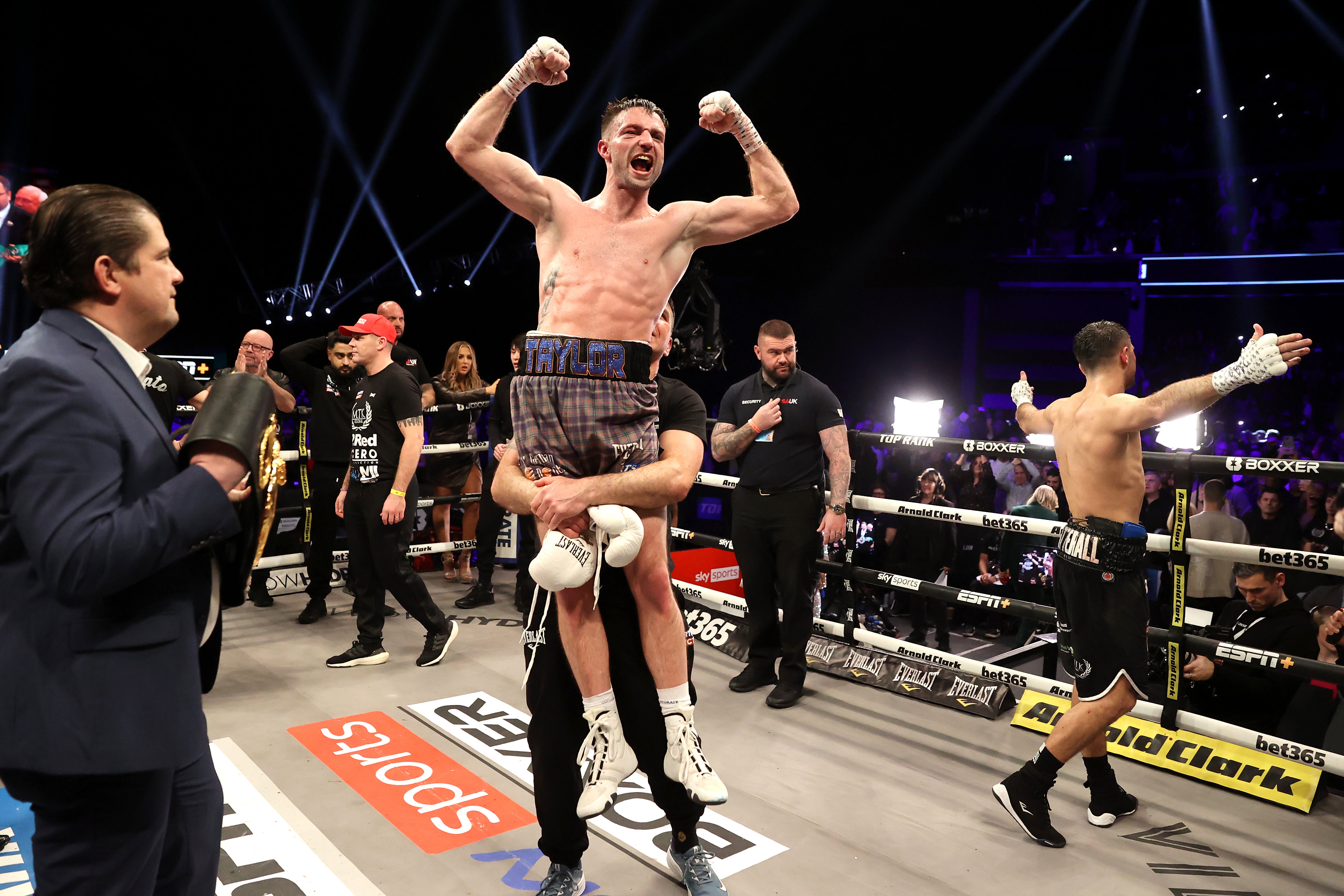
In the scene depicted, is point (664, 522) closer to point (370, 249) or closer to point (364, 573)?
point (364, 573)

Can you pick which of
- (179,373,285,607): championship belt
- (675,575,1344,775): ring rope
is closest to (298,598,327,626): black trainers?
(675,575,1344,775): ring rope

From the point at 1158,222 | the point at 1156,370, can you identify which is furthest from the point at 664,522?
the point at 1158,222

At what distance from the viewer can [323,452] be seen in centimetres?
502

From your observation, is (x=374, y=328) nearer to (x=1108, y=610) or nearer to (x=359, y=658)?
(x=359, y=658)

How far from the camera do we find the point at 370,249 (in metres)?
13.6

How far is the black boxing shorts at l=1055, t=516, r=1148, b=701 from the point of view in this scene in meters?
2.75

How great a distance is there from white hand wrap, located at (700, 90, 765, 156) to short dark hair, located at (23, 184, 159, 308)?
116cm

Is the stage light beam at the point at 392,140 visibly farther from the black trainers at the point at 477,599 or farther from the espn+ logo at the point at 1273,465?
the espn+ logo at the point at 1273,465

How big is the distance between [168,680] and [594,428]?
0.99 metres

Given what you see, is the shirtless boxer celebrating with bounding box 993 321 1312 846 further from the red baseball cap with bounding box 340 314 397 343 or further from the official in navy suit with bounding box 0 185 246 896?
the red baseball cap with bounding box 340 314 397 343

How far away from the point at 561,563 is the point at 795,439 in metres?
2.40

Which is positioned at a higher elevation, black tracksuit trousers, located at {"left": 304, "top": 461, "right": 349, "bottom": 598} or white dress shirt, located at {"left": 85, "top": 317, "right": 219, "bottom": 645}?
white dress shirt, located at {"left": 85, "top": 317, "right": 219, "bottom": 645}

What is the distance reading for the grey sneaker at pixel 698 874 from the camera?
85.6 inches

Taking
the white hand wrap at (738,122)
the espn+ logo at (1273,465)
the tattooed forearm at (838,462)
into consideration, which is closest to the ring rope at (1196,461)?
the espn+ logo at (1273,465)
